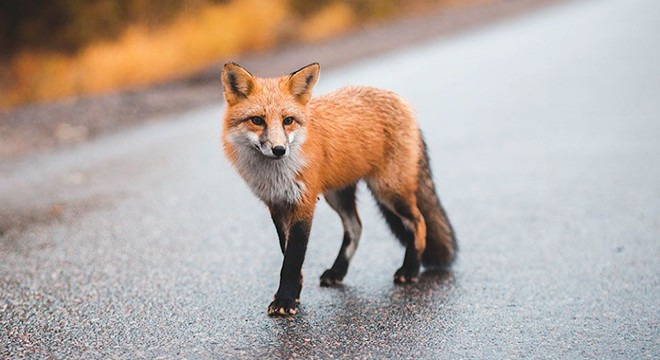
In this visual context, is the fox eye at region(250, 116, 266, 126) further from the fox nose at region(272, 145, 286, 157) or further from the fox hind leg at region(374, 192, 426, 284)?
the fox hind leg at region(374, 192, 426, 284)

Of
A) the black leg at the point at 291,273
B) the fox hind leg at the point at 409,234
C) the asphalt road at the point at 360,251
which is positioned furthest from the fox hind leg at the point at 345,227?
the black leg at the point at 291,273

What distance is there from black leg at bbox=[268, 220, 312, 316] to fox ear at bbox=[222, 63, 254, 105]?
0.78 metres

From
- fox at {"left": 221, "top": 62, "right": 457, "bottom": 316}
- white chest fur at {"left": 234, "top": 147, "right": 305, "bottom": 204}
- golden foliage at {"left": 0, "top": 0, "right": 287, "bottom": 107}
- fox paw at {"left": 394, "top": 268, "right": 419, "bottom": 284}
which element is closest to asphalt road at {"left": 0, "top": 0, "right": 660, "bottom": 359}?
fox paw at {"left": 394, "top": 268, "right": 419, "bottom": 284}

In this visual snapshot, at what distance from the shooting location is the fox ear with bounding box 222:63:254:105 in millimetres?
4527

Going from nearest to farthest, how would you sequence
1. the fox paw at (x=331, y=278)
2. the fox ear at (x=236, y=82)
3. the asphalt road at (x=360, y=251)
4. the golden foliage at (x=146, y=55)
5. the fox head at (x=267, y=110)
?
the asphalt road at (x=360, y=251) → the fox head at (x=267, y=110) → the fox ear at (x=236, y=82) → the fox paw at (x=331, y=278) → the golden foliage at (x=146, y=55)

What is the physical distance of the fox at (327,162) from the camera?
455 cm

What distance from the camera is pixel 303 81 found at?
466cm

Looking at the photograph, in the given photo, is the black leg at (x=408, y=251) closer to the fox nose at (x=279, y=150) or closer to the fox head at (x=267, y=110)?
the fox head at (x=267, y=110)

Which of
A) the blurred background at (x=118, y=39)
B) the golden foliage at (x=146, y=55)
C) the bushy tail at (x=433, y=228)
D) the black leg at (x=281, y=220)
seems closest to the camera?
the black leg at (x=281, y=220)

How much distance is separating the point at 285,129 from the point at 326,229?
221 cm

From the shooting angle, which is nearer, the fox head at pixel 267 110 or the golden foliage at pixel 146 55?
the fox head at pixel 267 110

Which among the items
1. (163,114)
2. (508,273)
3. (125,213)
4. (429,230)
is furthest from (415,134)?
(163,114)

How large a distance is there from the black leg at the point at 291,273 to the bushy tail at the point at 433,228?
1021mm

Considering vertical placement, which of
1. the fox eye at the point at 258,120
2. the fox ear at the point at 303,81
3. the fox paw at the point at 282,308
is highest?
the fox ear at the point at 303,81
